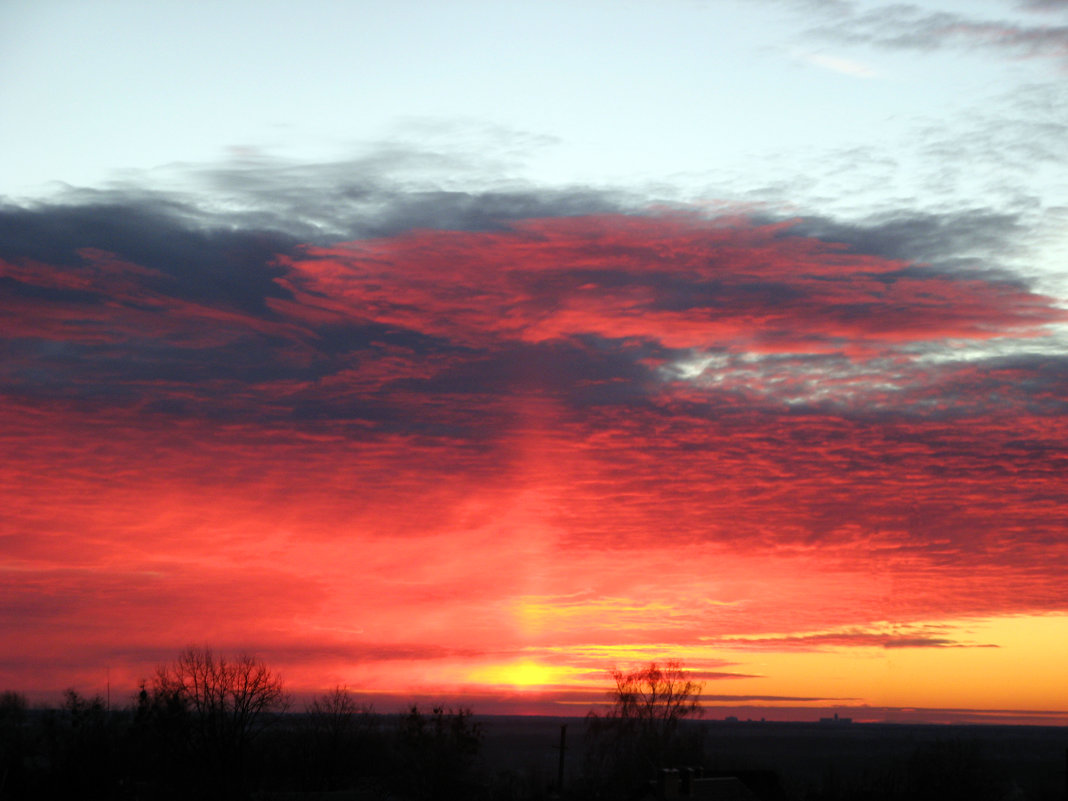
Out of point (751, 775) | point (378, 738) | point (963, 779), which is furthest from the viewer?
point (378, 738)

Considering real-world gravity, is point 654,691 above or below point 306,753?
above

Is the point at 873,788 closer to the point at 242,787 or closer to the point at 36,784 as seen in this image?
the point at 242,787

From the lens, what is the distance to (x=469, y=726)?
278 ft

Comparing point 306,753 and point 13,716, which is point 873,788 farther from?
point 13,716

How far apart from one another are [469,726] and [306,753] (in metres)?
12.6

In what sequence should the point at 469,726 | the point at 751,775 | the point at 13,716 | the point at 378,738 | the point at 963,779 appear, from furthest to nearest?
the point at 13,716 < the point at 378,738 < the point at 469,726 < the point at 963,779 < the point at 751,775

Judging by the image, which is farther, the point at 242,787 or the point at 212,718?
the point at 212,718

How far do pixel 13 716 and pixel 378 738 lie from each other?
174 ft

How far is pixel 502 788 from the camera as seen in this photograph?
78125 mm

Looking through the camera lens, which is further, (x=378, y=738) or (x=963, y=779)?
(x=378, y=738)

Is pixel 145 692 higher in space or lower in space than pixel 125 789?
higher

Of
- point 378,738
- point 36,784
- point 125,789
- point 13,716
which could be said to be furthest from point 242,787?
point 13,716

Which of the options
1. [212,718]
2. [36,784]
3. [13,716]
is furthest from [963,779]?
[13,716]

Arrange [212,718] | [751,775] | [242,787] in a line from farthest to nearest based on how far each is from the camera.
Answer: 1. [212,718]
2. [242,787]
3. [751,775]
